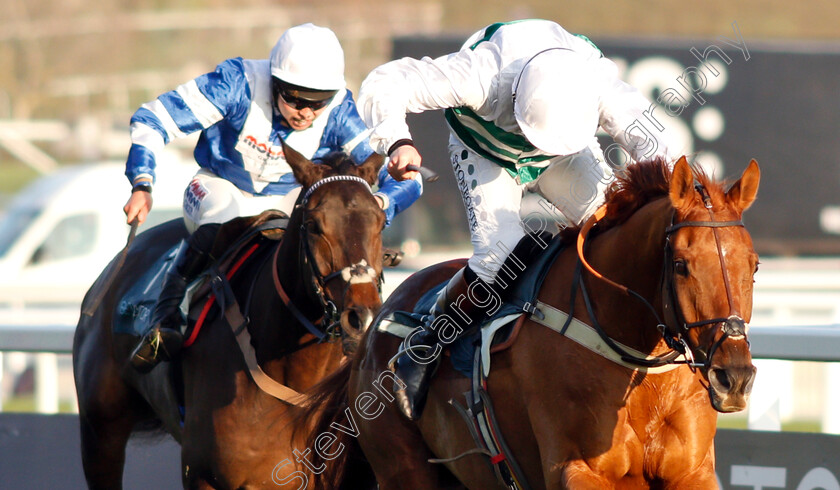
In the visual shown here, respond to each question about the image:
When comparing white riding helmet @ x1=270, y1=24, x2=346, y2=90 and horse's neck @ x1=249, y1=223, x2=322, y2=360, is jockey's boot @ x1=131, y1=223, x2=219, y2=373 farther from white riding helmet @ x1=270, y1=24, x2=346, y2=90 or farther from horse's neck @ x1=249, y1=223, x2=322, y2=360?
white riding helmet @ x1=270, y1=24, x2=346, y2=90

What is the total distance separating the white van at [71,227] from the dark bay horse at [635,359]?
7947mm

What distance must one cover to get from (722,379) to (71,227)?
31.0ft

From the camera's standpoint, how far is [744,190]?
2.79 m

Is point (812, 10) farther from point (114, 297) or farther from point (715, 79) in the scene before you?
point (114, 297)

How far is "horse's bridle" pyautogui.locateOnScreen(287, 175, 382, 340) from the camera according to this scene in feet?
12.0

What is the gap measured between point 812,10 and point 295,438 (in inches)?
671

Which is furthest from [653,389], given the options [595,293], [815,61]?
[815,61]

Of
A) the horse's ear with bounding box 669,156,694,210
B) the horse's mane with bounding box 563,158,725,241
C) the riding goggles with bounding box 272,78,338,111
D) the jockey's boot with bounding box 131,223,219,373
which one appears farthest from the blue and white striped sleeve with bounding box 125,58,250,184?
the horse's ear with bounding box 669,156,694,210

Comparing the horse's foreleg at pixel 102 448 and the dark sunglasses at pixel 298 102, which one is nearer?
the dark sunglasses at pixel 298 102

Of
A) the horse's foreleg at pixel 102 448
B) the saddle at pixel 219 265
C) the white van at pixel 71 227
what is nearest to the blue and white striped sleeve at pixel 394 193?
the saddle at pixel 219 265

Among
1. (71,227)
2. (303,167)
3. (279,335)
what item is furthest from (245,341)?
(71,227)

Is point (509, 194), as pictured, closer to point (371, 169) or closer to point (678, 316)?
point (371, 169)

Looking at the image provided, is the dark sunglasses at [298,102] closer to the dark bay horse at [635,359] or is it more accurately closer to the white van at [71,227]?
the dark bay horse at [635,359]

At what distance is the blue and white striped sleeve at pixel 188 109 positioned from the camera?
4.38 metres
